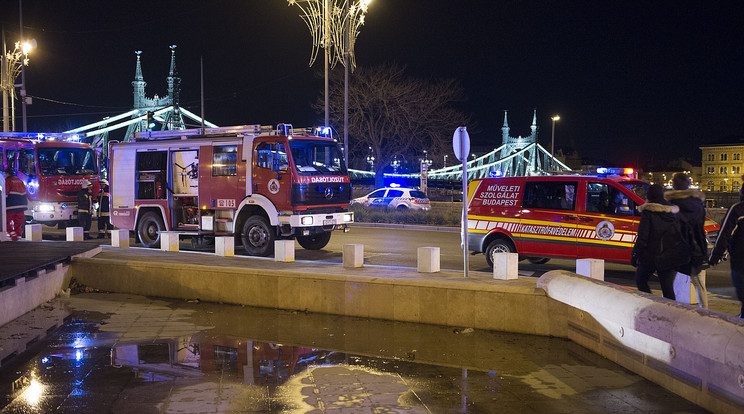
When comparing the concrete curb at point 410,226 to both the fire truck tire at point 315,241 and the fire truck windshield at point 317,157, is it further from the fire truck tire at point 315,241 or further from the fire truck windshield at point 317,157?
the fire truck windshield at point 317,157

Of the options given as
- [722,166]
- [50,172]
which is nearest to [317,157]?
[50,172]

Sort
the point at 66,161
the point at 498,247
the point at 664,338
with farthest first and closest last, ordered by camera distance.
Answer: the point at 66,161 < the point at 498,247 < the point at 664,338

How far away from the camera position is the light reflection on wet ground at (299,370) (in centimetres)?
536

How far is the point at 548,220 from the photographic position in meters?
11.7

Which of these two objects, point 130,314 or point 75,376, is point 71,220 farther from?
point 75,376

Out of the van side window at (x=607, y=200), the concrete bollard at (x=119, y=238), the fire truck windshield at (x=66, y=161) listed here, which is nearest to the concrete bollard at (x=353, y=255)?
the van side window at (x=607, y=200)

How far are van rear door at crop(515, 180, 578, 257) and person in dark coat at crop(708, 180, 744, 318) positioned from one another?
5.02 m

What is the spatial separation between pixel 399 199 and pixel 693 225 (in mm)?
25550

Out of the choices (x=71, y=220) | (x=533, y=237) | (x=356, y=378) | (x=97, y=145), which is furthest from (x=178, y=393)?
(x=97, y=145)

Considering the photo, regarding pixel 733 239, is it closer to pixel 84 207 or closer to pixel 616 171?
pixel 616 171

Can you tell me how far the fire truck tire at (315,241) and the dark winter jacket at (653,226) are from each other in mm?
9462

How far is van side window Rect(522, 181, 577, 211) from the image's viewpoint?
11.6m

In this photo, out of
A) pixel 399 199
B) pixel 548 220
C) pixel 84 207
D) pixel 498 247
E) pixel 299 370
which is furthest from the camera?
pixel 399 199

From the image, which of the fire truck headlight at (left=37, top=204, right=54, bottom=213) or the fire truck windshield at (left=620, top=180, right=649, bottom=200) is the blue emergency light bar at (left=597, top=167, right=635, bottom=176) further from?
the fire truck headlight at (left=37, top=204, right=54, bottom=213)
